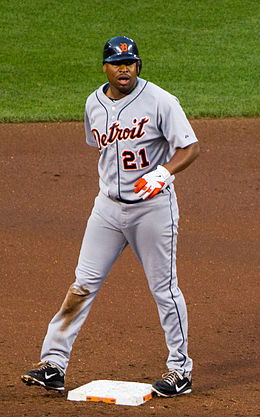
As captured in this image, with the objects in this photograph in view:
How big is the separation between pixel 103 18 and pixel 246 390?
14.6m

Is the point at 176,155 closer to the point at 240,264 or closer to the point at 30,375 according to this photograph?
the point at 30,375

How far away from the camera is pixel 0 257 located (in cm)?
776

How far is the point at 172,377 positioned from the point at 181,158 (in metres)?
1.27

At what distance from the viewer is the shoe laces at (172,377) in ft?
16.3

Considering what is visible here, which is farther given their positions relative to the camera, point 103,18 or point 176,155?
point 103,18

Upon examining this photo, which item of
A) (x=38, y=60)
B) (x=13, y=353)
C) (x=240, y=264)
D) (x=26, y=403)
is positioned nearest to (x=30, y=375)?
(x=26, y=403)

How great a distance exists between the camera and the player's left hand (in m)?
4.63

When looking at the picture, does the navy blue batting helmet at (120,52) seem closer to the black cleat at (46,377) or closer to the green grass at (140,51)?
the black cleat at (46,377)

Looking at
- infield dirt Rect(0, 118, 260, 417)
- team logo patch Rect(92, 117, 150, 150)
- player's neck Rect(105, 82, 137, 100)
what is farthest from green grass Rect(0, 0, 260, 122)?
team logo patch Rect(92, 117, 150, 150)

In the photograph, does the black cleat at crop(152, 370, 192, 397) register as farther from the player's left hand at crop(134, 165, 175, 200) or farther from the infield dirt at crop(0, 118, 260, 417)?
the player's left hand at crop(134, 165, 175, 200)

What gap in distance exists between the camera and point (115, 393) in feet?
16.0

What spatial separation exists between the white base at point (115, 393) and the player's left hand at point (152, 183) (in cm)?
112

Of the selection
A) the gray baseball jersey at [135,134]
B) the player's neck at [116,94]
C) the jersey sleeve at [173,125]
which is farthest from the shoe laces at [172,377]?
the player's neck at [116,94]

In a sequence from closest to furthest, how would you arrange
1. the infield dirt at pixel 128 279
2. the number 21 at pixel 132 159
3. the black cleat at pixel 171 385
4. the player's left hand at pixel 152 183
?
the player's left hand at pixel 152 183 → the number 21 at pixel 132 159 → the black cleat at pixel 171 385 → the infield dirt at pixel 128 279
